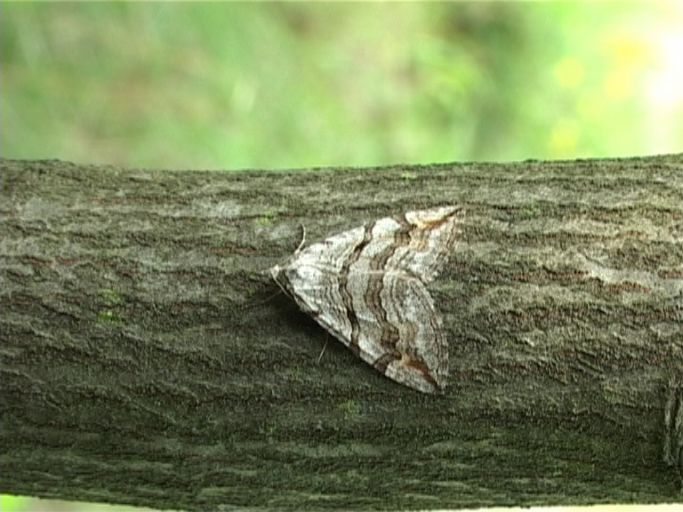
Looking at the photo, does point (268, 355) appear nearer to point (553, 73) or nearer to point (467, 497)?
point (467, 497)

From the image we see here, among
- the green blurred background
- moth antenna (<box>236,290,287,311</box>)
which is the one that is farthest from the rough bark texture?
the green blurred background

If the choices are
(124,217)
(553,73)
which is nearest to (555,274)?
(124,217)

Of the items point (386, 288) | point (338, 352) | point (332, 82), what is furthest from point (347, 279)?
point (332, 82)

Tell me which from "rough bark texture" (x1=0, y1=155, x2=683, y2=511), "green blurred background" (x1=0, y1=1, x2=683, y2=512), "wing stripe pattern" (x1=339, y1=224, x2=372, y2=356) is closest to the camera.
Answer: "rough bark texture" (x1=0, y1=155, x2=683, y2=511)

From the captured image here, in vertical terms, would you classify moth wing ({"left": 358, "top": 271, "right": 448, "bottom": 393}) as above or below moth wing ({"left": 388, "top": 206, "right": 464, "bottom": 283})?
below

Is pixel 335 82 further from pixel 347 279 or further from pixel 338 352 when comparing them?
pixel 338 352

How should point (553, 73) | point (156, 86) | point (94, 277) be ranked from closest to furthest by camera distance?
1. point (94, 277)
2. point (156, 86)
3. point (553, 73)

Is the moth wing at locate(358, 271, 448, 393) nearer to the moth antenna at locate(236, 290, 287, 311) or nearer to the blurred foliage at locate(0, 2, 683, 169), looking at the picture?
the moth antenna at locate(236, 290, 287, 311)
